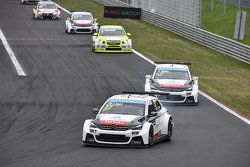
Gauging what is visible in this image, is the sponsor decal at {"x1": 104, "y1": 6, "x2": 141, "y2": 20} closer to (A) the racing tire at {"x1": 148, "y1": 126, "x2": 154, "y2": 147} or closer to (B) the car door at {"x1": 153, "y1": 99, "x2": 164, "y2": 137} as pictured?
(B) the car door at {"x1": 153, "y1": 99, "x2": 164, "y2": 137}

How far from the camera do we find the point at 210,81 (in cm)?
3697

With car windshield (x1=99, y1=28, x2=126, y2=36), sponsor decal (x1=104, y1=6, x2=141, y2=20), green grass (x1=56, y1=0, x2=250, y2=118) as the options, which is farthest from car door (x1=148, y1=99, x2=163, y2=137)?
sponsor decal (x1=104, y1=6, x2=141, y2=20)

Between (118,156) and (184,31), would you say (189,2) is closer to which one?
(184,31)

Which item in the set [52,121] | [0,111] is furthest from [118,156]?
[0,111]

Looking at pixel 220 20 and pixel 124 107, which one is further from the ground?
pixel 124 107

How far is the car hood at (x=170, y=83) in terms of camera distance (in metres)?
29.2

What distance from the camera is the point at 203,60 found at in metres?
44.6

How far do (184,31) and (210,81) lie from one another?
17.8 m

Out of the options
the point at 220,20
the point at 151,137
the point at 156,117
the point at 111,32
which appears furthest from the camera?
the point at 220,20

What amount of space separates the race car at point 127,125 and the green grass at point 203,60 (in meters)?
7.89

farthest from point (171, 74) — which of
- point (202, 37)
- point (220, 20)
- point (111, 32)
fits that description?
point (220, 20)

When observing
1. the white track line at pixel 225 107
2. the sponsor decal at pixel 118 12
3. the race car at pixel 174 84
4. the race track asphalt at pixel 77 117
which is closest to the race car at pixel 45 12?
the sponsor decal at pixel 118 12

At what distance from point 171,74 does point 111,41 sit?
48.1 ft

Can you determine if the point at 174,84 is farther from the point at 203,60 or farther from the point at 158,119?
the point at 203,60
